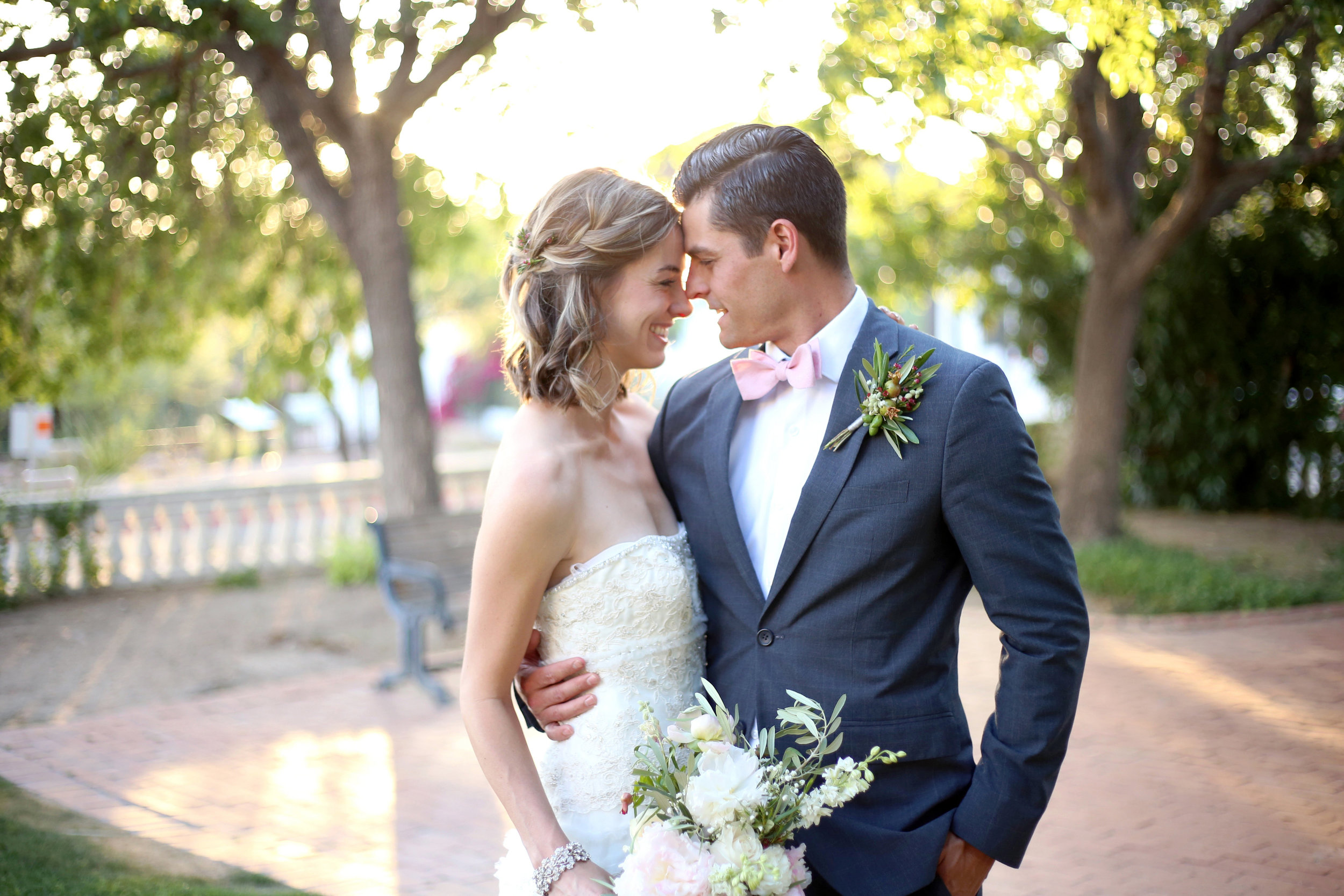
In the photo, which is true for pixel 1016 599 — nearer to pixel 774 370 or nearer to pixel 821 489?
pixel 821 489

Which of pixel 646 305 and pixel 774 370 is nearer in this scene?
pixel 774 370

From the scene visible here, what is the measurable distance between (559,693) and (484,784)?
11.2 feet

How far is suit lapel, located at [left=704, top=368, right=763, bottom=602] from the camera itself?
234 cm

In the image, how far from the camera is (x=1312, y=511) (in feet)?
43.4

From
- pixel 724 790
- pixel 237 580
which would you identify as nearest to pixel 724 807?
pixel 724 790

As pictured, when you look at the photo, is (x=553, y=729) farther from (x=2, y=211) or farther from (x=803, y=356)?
(x=2, y=211)

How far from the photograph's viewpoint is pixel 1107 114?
10.6m

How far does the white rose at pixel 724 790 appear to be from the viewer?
175 cm

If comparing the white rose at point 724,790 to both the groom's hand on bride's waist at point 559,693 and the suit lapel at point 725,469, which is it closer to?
the suit lapel at point 725,469

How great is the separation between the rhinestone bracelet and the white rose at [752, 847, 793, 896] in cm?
53

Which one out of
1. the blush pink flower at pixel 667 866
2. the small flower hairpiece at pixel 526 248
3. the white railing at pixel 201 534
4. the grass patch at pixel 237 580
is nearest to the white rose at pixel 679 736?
the blush pink flower at pixel 667 866

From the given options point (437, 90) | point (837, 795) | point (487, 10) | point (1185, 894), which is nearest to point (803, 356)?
point (837, 795)

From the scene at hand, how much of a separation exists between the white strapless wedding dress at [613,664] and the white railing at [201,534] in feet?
25.5

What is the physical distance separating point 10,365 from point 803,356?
32.2ft
